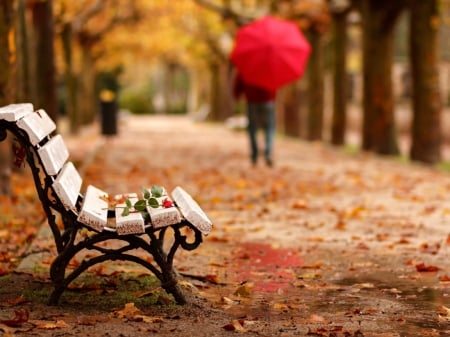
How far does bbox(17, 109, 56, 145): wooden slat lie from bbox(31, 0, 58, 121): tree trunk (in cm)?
1241

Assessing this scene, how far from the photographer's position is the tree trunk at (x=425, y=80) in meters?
20.4

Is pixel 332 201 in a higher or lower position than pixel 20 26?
lower

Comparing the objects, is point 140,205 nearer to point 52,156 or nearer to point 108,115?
point 52,156

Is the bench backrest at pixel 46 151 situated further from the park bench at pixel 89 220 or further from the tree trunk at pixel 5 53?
the tree trunk at pixel 5 53

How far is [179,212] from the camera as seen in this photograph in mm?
6758

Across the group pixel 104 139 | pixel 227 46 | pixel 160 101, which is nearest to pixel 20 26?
pixel 104 139

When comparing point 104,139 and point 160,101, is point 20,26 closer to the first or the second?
point 104,139

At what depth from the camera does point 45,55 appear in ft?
65.7

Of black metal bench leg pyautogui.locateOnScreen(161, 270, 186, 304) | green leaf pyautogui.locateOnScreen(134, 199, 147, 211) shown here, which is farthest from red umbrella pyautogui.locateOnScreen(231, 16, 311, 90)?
black metal bench leg pyautogui.locateOnScreen(161, 270, 186, 304)

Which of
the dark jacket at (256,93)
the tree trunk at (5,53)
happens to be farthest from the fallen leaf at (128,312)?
the dark jacket at (256,93)

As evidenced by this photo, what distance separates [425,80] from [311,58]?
1109 centimetres

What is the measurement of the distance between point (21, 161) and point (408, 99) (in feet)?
145

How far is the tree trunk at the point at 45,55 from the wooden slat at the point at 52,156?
40.8 ft

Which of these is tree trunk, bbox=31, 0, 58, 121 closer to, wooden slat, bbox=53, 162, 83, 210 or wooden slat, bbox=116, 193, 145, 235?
wooden slat, bbox=53, 162, 83, 210
